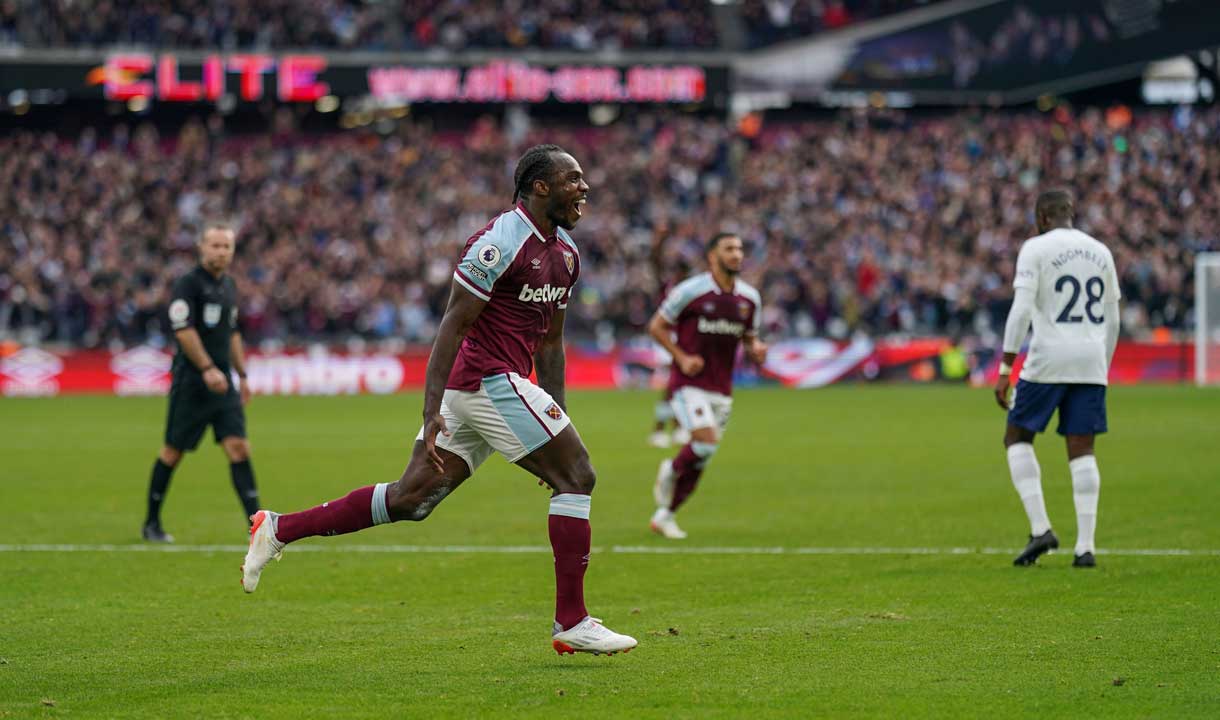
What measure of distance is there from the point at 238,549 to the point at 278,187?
107ft

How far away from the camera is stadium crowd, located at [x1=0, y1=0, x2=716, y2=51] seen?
44.4 meters

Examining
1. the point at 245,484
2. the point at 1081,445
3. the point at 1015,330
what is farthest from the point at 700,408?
the point at 245,484

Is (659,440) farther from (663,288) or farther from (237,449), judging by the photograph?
(237,449)

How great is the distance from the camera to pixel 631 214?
4219 centimetres

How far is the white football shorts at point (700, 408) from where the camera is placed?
12.8 meters

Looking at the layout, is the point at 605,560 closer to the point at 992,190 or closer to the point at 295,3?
the point at 992,190

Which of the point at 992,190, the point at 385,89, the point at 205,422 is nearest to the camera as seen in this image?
the point at 205,422

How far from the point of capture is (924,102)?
152 ft

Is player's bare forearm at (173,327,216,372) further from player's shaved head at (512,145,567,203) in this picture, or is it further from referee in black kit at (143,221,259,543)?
player's shaved head at (512,145,567,203)

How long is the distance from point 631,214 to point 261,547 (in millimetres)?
34854

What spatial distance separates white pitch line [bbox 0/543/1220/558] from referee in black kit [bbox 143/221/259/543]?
499 mm

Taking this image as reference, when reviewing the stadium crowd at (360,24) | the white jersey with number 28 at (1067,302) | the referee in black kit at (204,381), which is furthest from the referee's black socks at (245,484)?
the stadium crowd at (360,24)

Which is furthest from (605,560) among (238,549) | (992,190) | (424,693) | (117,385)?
(992,190)

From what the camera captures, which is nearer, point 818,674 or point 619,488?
point 818,674
